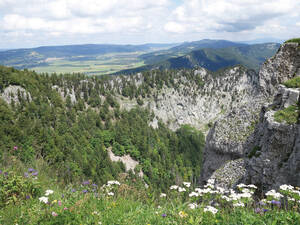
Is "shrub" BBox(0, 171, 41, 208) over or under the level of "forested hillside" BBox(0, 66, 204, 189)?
over

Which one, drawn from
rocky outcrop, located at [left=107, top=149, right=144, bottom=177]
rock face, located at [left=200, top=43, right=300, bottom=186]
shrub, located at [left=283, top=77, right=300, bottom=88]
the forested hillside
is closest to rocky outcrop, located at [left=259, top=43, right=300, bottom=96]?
rock face, located at [left=200, top=43, right=300, bottom=186]

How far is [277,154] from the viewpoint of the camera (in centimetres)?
1667

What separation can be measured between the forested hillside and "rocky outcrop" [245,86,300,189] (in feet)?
181

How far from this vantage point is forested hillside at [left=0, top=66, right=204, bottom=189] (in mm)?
86312

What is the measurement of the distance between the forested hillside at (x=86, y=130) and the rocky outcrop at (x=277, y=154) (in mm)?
55150

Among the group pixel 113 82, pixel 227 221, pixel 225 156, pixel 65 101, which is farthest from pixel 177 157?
pixel 227 221

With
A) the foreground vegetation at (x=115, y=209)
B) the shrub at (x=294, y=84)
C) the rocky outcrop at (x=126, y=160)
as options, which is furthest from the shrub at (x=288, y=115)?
the rocky outcrop at (x=126, y=160)

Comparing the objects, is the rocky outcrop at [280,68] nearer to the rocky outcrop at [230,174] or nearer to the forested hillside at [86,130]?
the rocky outcrop at [230,174]

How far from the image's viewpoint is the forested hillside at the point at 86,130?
86312 millimetres

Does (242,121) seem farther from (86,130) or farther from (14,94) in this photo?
(14,94)

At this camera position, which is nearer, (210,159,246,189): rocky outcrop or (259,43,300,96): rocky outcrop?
(210,159,246,189): rocky outcrop

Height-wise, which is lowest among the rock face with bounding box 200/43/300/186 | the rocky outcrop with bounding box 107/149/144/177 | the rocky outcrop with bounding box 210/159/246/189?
the rocky outcrop with bounding box 107/149/144/177

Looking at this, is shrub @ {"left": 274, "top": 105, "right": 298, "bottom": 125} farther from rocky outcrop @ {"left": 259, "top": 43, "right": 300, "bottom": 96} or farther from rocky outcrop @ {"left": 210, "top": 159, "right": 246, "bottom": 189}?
rocky outcrop @ {"left": 259, "top": 43, "right": 300, "bottom": 96}

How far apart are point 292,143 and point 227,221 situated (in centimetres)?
1332
